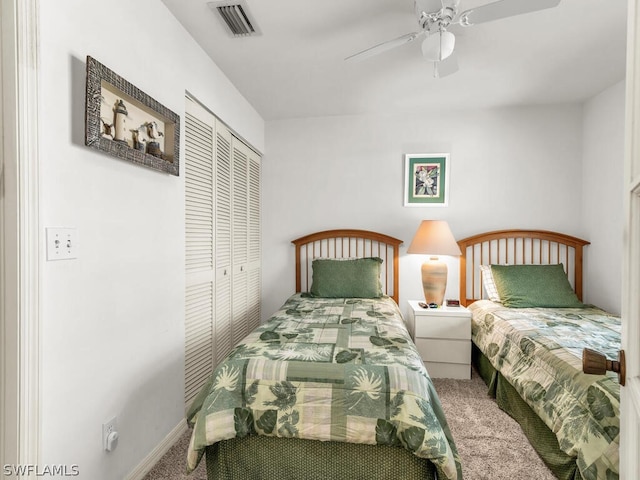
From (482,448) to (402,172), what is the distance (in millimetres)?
2483

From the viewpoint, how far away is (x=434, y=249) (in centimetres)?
309

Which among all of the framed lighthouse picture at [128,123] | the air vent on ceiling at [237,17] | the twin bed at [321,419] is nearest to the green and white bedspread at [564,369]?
the twin bed at [321,419]

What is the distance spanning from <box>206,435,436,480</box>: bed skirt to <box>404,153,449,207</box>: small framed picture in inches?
99.6

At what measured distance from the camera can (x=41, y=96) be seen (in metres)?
1.18

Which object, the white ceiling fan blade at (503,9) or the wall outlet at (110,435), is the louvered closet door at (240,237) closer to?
the wall outlet at (110,435)

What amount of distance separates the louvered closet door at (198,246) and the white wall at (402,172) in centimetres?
124

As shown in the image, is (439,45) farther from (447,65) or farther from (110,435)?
(110,435)

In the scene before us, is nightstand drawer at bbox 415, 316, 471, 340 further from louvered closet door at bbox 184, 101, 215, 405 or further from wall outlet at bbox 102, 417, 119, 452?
wall outlet at bbox 102, 417, 119, 452

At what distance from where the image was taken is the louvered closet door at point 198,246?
2238mm

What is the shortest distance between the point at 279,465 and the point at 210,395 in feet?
1.41

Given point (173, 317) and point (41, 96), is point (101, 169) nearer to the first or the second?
point (41, 96)

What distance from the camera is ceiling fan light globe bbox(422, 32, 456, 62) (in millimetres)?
1827

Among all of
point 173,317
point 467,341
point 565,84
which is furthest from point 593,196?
point 173,317

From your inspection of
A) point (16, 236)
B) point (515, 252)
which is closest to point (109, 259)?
point (16, 236)
